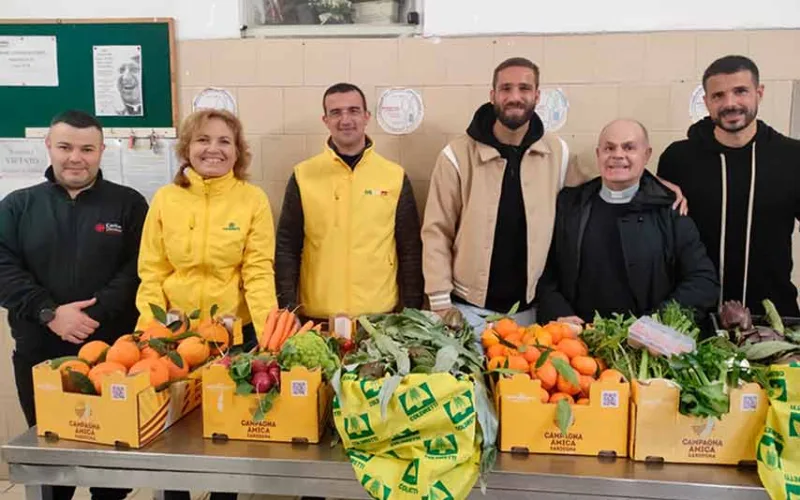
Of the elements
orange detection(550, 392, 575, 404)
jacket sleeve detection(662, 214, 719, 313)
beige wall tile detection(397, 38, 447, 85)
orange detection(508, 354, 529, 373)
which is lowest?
orange detection(550, 392, 575, 404)

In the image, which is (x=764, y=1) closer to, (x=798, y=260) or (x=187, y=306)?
(x=798, y=260)

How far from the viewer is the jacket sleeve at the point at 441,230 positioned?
275 centimetres

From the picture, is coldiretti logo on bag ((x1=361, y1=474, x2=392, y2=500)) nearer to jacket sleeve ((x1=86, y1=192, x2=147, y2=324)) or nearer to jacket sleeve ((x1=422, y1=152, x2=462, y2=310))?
jacket sleeve ((x1=422, y1=152, x2=462, y2=310))

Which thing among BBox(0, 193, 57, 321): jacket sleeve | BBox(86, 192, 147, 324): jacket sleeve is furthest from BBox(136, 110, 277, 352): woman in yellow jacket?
BBox(0, 193, 57, 321): jacket sleeve

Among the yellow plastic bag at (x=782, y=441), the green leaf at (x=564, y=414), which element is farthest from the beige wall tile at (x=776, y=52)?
the green leaf at (x=564, y=414)

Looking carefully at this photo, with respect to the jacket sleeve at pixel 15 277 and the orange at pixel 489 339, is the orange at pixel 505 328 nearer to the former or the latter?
the orange at pixel 489 339

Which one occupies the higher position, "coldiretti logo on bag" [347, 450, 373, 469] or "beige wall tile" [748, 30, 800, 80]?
"beige wall tile" [748, 30, 800, 80]

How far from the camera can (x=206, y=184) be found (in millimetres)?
2545

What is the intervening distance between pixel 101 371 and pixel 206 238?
877 millimetres

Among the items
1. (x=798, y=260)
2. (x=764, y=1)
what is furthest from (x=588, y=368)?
(x=764, y=1)

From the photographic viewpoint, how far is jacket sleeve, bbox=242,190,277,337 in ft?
8.34

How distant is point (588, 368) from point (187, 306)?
Answer: 4.87 ft

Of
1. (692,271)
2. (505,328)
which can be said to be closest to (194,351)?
(505,328)

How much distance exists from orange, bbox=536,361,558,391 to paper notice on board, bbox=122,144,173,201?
7.33 ft
